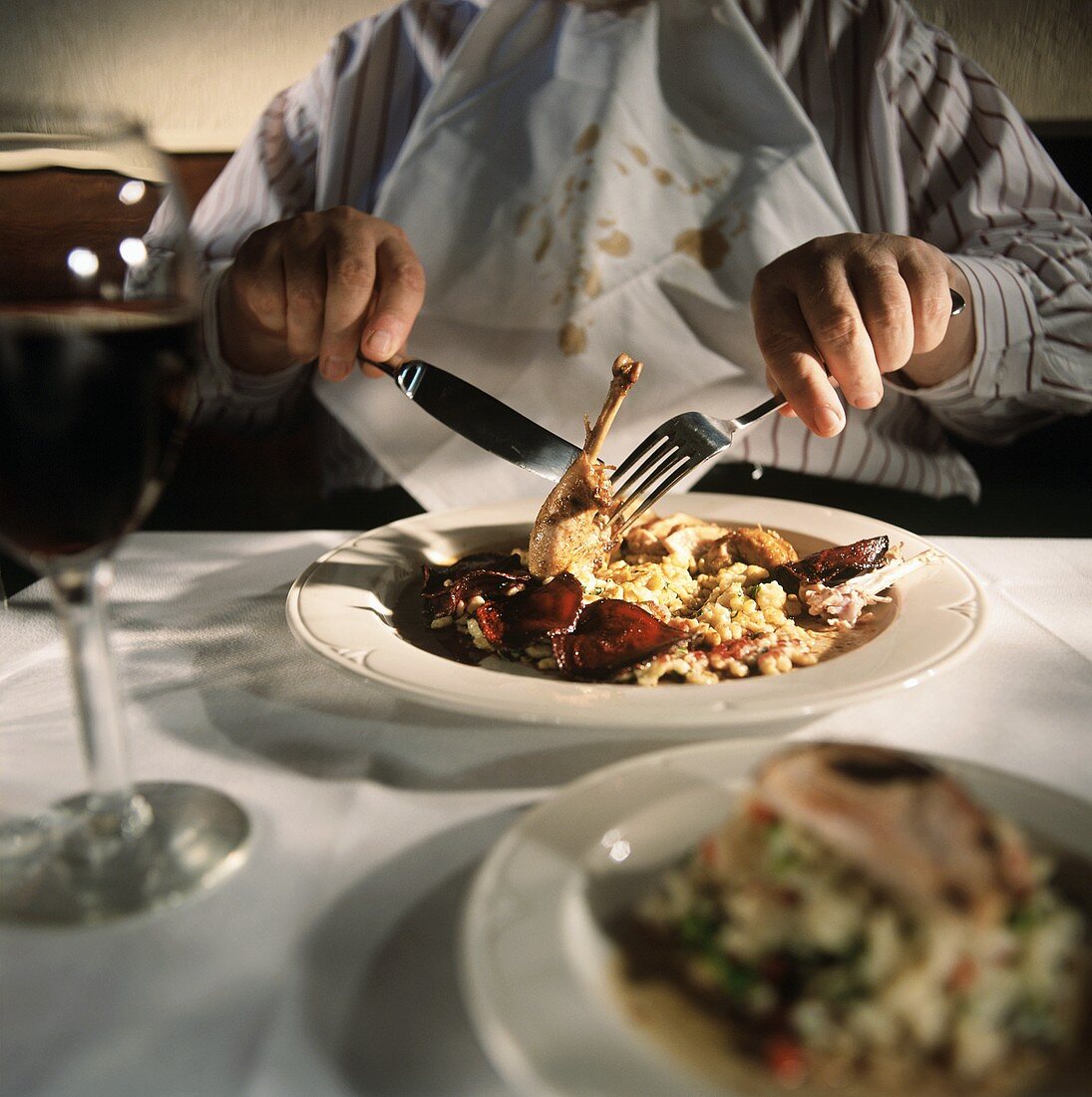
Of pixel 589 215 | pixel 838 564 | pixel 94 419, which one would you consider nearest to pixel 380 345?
pixel 838 564

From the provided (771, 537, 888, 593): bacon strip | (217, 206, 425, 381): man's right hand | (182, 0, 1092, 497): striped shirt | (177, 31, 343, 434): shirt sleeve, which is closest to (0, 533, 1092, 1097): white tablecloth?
(771, 537, 888, 593): bacon strip

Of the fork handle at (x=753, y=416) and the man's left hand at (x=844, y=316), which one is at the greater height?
the man's left hand at (x=844, y=316)

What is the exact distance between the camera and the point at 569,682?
0.69 metres

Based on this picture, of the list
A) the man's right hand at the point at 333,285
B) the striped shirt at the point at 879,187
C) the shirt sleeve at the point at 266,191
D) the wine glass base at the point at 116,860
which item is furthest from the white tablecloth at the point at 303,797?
the shirt sleeve at the point at 266,191

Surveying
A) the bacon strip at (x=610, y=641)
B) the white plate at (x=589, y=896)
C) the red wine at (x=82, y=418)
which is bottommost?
the bacon strip at (x=610, y=641)

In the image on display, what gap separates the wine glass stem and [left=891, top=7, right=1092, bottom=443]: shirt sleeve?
154 cm

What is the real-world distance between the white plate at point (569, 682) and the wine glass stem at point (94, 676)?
190 mm

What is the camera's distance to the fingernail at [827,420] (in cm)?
103

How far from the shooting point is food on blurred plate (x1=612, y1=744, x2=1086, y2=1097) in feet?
1.05

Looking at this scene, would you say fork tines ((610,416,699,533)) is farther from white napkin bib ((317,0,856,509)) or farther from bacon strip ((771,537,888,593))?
white napkin bib ((317,0,856,509))

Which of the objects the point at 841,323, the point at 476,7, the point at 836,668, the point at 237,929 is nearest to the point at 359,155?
the point at 476,7

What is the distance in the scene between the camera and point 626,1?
1.97 m

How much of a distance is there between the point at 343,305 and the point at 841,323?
629 mm

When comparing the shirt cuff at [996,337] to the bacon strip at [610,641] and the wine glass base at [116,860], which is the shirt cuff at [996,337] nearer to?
the bacon strip at [610,641]
